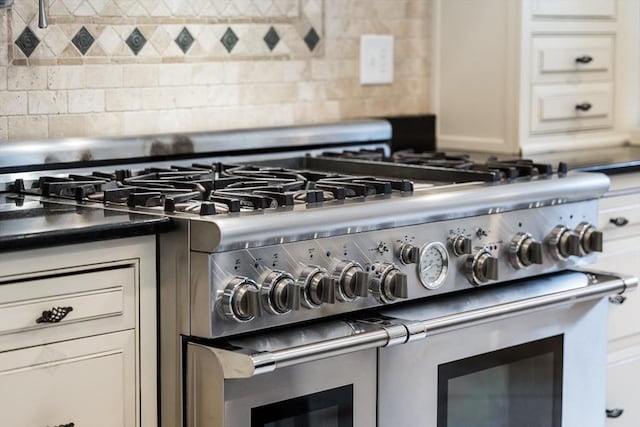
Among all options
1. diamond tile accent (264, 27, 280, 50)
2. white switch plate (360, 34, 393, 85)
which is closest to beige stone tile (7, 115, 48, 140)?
Answer: diamond tile accent (264, 27, 280, 50)

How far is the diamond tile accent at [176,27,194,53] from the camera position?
9.23ft

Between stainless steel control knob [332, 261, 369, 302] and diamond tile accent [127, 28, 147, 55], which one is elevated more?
diamond tile accent [127, 28, 147, 55]

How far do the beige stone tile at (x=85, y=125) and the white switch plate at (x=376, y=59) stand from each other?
0.84 metres

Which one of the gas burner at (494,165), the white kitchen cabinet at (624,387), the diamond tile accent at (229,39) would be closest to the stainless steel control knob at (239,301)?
the gas burner at (494,165)

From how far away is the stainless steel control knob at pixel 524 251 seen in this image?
2369 mm

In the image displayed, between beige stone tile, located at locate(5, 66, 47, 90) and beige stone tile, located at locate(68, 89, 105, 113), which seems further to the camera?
beige stone tile, located at locate(68, 89, 105, 113)

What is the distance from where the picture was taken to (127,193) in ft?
7.01

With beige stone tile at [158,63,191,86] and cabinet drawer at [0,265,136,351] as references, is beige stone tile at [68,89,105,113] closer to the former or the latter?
beige stone tile at [158,63,191,86]

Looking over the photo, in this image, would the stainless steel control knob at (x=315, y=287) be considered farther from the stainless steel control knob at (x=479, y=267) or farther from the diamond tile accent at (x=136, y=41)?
the diamond tile accent at (x=136, y=41)

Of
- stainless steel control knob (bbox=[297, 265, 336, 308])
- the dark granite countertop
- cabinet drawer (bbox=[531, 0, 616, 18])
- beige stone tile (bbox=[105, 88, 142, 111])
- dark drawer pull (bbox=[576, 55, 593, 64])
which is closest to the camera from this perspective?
the dark granite countertop

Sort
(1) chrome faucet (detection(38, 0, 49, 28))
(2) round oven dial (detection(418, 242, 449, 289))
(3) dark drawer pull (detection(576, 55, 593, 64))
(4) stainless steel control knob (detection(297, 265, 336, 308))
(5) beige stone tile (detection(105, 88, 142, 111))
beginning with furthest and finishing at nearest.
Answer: (3) dark drawer pull (detection(576, 55, 593, 64))
(5) beige stone tile (detection(105, 88, 142, 111))
(1) chrome faucet (detection(38, 0, 49, 28))
(2) round oven dial (detection(418, 242, 449, 289))
(4) stainless steel control knob (detection(297, 265, 336, 308))

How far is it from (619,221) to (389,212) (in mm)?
1031

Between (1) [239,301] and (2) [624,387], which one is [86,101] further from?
(2) [624,387]

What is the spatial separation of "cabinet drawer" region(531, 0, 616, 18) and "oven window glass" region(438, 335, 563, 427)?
45.3 inches
